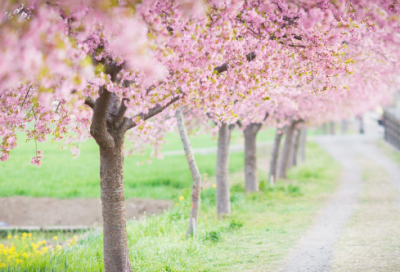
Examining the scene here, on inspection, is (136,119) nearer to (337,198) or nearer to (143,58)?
(143,58)

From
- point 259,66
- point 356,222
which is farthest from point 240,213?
point 259,66

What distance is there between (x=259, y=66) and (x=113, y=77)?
228cm

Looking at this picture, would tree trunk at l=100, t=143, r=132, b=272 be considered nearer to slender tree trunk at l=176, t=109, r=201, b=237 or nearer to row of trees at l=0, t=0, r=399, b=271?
row of trees at l=0, t=0, r=399, b=271

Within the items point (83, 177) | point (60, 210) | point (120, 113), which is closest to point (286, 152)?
point (83, 177)

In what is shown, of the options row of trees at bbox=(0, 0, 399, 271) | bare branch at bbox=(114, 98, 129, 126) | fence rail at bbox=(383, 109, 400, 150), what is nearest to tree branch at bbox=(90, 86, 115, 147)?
row of trees at bbox=(0, 0, 399, 271)

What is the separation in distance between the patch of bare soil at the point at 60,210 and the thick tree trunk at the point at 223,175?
108 inches

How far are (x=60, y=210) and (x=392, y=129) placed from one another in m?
26.0

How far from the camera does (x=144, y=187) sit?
17625 millimetres

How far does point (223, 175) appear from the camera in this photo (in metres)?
12.7

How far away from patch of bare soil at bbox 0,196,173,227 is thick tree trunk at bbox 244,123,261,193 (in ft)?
11.5

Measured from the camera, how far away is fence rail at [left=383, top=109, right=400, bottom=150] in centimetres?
2881

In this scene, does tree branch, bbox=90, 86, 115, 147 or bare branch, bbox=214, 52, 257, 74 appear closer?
tree branch, bbox=90, 86, 115, 147

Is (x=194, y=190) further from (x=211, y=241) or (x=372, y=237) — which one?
(x=372, y=237)

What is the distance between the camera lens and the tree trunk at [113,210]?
6.38m
